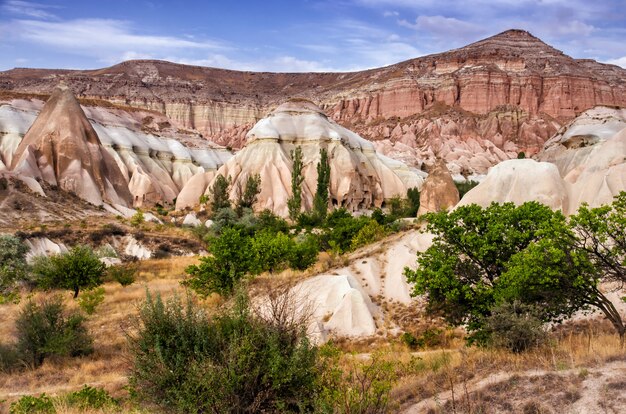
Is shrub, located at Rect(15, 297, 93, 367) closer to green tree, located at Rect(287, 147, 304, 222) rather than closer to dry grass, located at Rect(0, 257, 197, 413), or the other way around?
dry grass, located at Rect(0, 257, 197, 413)

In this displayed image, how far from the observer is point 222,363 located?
5.70 meters

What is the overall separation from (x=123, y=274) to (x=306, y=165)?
29.4 meters

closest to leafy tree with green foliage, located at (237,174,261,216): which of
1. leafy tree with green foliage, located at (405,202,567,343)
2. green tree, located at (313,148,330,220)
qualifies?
green tree, located at (313,148,330,220)

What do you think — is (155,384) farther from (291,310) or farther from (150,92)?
(150,92)

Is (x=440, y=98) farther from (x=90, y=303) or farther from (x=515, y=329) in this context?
(x=515, y=329)

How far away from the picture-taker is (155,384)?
5773 mm

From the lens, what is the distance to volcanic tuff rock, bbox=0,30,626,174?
9300 centimetres

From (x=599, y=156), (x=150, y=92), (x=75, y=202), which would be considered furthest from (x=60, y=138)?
(x=150, y=92)

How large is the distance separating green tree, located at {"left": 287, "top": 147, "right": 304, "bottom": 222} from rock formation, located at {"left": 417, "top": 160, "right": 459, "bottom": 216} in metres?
12.1

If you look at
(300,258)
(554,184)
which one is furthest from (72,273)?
(554,184)

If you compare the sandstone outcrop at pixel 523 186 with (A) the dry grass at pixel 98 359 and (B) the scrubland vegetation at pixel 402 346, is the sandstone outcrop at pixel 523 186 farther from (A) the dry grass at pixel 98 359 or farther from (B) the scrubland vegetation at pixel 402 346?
(A) the dry grass at pixel 98 359

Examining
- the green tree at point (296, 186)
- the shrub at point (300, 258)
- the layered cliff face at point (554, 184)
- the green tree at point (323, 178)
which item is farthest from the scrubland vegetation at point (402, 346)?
the green tree at point (323, 178)

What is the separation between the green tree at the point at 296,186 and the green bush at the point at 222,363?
3530 centimetres

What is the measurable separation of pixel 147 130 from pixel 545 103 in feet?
267
